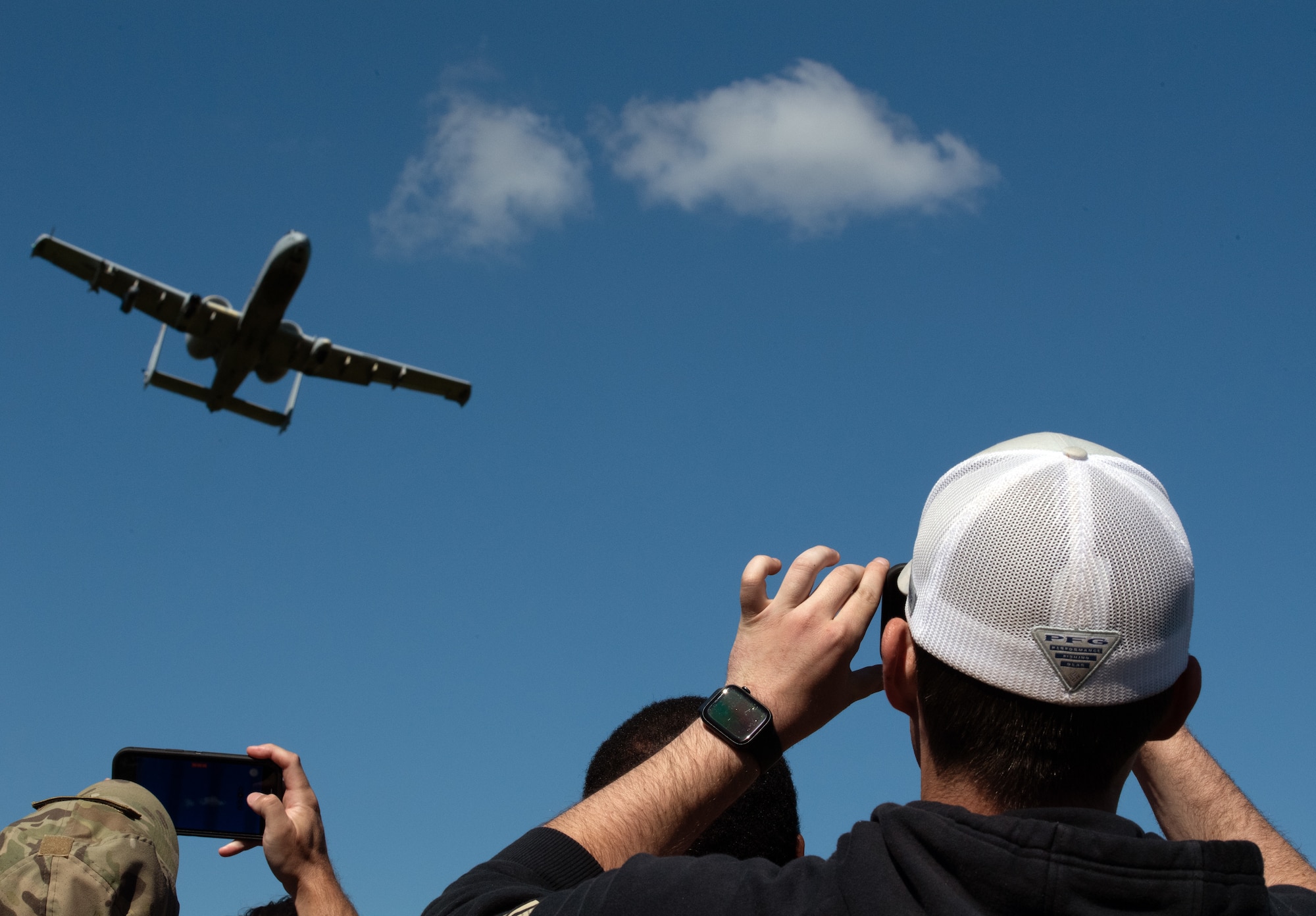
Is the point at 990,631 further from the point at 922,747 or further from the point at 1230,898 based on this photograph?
the point at 1230,898

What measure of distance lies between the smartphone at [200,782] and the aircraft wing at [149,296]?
2750 cm

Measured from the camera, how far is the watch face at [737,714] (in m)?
3.34

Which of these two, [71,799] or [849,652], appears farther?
[71,799]

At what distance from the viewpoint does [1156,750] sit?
14.2ft

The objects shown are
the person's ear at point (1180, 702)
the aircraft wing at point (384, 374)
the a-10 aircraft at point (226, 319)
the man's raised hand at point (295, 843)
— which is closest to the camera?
the person's ear at point (1180, 702)

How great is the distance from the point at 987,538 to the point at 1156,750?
202 centimetres

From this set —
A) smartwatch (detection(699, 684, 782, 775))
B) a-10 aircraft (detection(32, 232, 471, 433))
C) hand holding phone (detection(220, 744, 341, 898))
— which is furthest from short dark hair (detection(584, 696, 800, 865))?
a-10 aircraft (detection(32, 232, 471, 433))

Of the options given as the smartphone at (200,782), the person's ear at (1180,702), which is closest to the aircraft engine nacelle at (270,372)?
the smartphone at (200,782)

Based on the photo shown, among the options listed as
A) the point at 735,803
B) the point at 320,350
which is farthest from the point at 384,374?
the point at 735,803

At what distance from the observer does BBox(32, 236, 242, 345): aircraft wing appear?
98.2 ft

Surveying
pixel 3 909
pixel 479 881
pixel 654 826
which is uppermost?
pixel 654 826

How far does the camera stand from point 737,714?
3.38 m

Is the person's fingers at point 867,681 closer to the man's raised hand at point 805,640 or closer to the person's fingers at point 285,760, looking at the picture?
the man's raised hand at point 805,640

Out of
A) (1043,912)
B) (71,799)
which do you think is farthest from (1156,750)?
(71,799)
